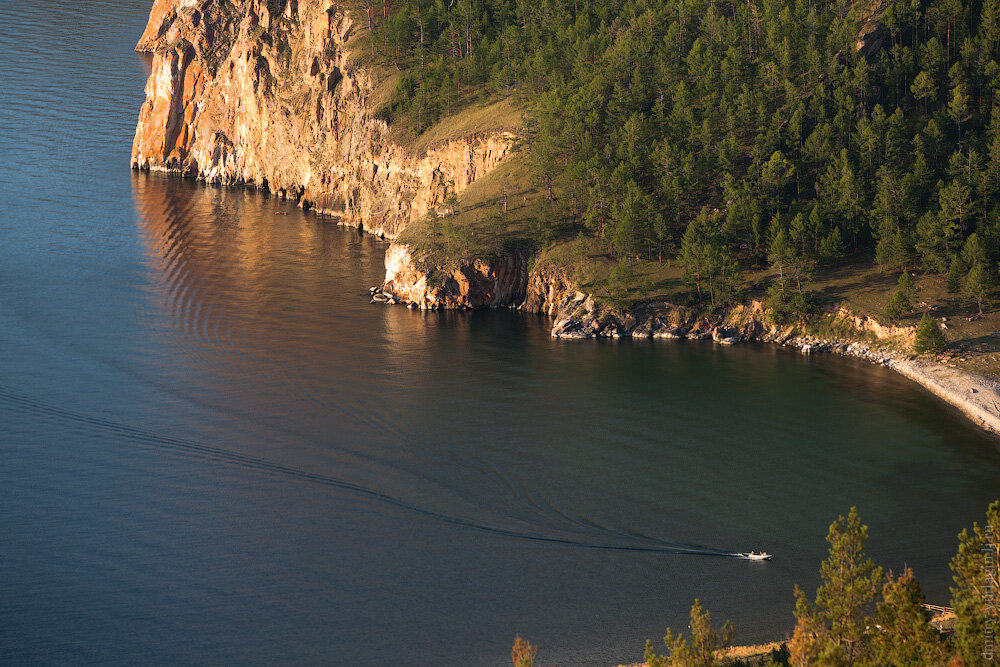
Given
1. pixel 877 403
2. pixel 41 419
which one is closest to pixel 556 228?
pixel 877 403

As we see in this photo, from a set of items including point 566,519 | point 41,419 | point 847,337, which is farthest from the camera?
point 847,337

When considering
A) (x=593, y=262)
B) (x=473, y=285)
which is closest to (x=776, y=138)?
(x=593, y=262)

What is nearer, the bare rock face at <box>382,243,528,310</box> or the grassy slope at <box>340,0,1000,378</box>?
the grassy slope at <box>340,0,1000,378</box>

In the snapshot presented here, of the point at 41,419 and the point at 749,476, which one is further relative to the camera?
the point at 41,419

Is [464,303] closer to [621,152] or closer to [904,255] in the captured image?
[621,152]

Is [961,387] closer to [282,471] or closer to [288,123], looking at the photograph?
[282,471]

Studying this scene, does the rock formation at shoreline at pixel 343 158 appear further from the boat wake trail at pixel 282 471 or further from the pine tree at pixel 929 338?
the boat wake trail at pixel 282 471

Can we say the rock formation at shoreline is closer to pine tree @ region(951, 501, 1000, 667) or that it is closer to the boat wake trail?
the boat wake trail

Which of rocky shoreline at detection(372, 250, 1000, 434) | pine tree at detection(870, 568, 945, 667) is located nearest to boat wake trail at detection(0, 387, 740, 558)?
pine tree at detection(870, 568, 945, 667)
